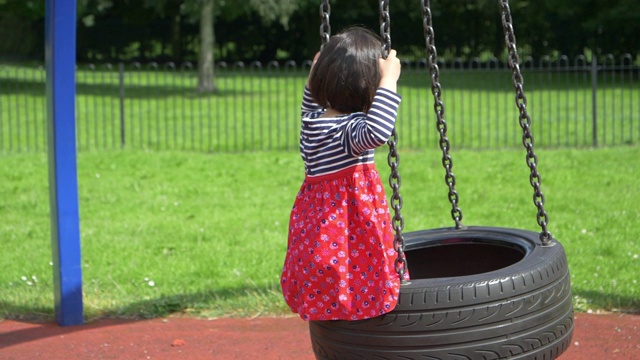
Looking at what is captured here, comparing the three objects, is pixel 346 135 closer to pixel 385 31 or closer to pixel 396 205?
pixel 396 205

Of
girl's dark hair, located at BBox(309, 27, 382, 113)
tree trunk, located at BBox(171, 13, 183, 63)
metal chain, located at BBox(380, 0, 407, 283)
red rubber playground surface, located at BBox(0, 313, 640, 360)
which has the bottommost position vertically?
red rubber playground surface, located at BBox(0, 313, 640, 360)

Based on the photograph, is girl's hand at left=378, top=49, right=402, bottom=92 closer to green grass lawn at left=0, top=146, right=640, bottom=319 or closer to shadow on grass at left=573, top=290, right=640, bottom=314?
green grass lawn at left=0, top=146, right=640, bottom=319

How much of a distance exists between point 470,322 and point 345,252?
1.49 ft

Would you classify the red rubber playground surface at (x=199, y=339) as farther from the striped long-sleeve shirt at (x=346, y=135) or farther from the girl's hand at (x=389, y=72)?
the girl's hand at (x=389, y=72)

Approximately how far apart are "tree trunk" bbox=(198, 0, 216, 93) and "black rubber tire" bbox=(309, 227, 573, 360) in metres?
16.7

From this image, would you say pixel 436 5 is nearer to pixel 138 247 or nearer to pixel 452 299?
pixel 138 247

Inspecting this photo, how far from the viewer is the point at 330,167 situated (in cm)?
289

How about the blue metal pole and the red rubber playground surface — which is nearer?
the red rubber playground surface

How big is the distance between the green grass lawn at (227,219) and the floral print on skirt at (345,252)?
2.09m

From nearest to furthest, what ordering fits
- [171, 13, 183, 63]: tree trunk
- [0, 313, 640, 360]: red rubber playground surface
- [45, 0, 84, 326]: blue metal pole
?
[0, 313, 640, 360]: red rubber playground surface
[45, 0, 84, 326]: blue metal pole
[171, 13, 183, 63]: tree trunk

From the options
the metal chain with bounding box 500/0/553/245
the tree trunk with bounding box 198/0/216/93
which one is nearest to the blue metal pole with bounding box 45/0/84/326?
the metal chain with bounding box 500/0/553/245

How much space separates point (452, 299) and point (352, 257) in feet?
1.13

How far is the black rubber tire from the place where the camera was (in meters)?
2.80

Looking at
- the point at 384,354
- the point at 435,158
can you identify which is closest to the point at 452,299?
the point at 384,354
